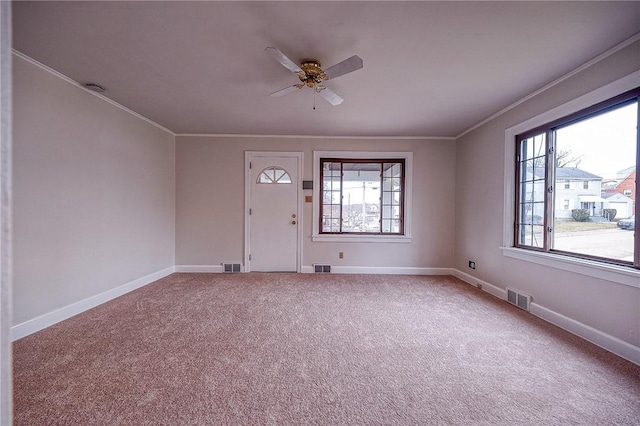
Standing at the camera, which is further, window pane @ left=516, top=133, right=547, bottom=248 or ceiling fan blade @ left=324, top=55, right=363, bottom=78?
window pane @ left=516, top=133, right=547, bottom=248

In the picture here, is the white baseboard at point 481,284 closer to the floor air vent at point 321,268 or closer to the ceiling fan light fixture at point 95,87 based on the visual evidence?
the floor air vent at point 321,268

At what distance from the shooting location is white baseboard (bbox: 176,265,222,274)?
4.46m

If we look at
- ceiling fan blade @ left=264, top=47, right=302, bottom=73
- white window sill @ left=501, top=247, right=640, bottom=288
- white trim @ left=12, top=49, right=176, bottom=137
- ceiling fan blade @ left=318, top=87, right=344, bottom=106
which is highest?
white trim @ left=12, top=49, right=176, bottom=137

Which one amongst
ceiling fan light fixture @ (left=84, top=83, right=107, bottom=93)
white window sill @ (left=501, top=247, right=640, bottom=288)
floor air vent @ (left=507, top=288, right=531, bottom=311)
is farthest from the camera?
floor air vent @ (left=507, top=288, right=531, bottom=311)

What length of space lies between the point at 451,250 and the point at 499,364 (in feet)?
9.00

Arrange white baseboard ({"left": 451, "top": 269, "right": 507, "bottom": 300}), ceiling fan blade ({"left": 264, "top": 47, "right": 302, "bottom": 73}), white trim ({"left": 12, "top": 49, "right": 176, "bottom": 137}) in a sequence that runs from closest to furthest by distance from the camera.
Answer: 1. ceiling fan blade ({"left": 264, "top": 47, "right": 302, "bottom": 73})
2. white trim ({"left": 12, "top": 49, "right": 176, "bottom": 137})
3. white baseboard ({"left": 451, "top": 269, "right": 507, "bottom": 300})

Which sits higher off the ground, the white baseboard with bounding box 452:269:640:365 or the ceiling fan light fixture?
the ceiling fan light fixture

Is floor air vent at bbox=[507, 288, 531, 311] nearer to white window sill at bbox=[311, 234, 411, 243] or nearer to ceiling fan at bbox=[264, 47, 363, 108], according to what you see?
white window sill at bbox=[311, 234, 411, 243]

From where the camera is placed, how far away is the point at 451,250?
4504mm

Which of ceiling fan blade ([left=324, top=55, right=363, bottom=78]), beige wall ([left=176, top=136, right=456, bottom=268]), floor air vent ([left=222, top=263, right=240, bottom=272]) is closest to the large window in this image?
beige wall ([left=176, top=136, right=456, bottom=268])

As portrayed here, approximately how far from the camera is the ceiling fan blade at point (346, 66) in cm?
199

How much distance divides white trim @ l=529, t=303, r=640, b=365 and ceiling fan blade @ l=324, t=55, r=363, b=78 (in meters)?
2.91

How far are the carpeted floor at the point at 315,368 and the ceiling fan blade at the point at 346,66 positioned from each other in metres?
2.20

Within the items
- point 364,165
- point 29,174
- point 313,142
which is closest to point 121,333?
point 29,174
